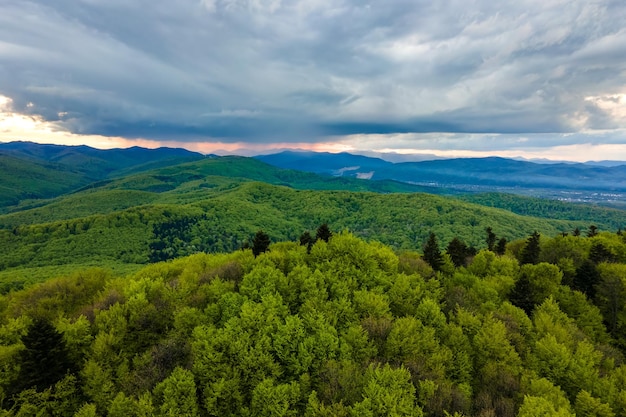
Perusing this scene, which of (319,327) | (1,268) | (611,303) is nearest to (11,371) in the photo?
(319,327)

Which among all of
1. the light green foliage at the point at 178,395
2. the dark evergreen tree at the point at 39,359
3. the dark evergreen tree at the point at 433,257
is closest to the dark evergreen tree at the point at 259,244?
the light green foliage at the point at 178,395

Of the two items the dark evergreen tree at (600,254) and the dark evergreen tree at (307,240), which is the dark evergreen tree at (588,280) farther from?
the dark evergreen tree at (307,240)

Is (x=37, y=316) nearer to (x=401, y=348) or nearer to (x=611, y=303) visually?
(x=401, y=348)

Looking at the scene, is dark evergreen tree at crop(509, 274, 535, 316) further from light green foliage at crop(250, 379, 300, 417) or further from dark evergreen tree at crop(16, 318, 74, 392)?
dark evergreen tree at crop(16, 318, 74, 392)

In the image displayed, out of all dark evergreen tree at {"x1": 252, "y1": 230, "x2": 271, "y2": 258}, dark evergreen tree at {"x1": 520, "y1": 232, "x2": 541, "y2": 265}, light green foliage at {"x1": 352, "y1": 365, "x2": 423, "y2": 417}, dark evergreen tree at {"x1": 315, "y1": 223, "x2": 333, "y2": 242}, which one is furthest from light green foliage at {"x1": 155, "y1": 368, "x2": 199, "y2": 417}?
dark evergreen tree at {"x1": 520, "y1": 232, "x2": 541, "y2": 265}

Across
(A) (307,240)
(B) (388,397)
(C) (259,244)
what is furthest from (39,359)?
(A) (307,240)
